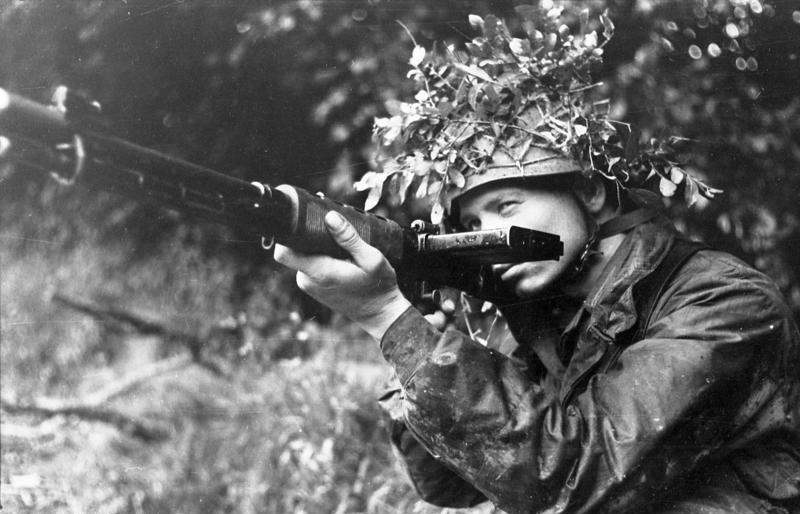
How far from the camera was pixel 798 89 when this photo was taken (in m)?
2.64

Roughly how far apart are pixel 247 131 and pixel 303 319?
3.43 ft

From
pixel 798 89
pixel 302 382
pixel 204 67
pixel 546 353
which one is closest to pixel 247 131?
pixel 204 67

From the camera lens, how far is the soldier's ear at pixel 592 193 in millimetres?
2520

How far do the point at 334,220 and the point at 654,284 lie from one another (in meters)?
0.94

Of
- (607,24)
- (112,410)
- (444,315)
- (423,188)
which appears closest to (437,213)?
(423,188)

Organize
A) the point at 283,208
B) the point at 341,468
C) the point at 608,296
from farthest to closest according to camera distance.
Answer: the point at 341,468, the point at 608,296, the point at 283,208

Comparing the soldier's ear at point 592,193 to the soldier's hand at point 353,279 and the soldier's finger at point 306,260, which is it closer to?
the soldier's hand at point 353,279

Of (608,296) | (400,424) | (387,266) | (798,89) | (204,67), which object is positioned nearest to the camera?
(387,266)

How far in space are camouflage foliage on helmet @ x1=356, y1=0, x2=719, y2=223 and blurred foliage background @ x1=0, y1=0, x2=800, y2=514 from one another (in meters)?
0.26

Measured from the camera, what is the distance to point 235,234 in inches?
150

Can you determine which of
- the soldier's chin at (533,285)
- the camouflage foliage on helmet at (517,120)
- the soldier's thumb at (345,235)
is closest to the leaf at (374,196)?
the camouflage foliage on helmet at (517,120)

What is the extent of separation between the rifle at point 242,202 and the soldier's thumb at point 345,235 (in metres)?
0.02

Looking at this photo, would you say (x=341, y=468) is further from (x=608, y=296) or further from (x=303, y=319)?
(x=608, y=296)

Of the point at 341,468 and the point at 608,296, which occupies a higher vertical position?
the point at 608,296
